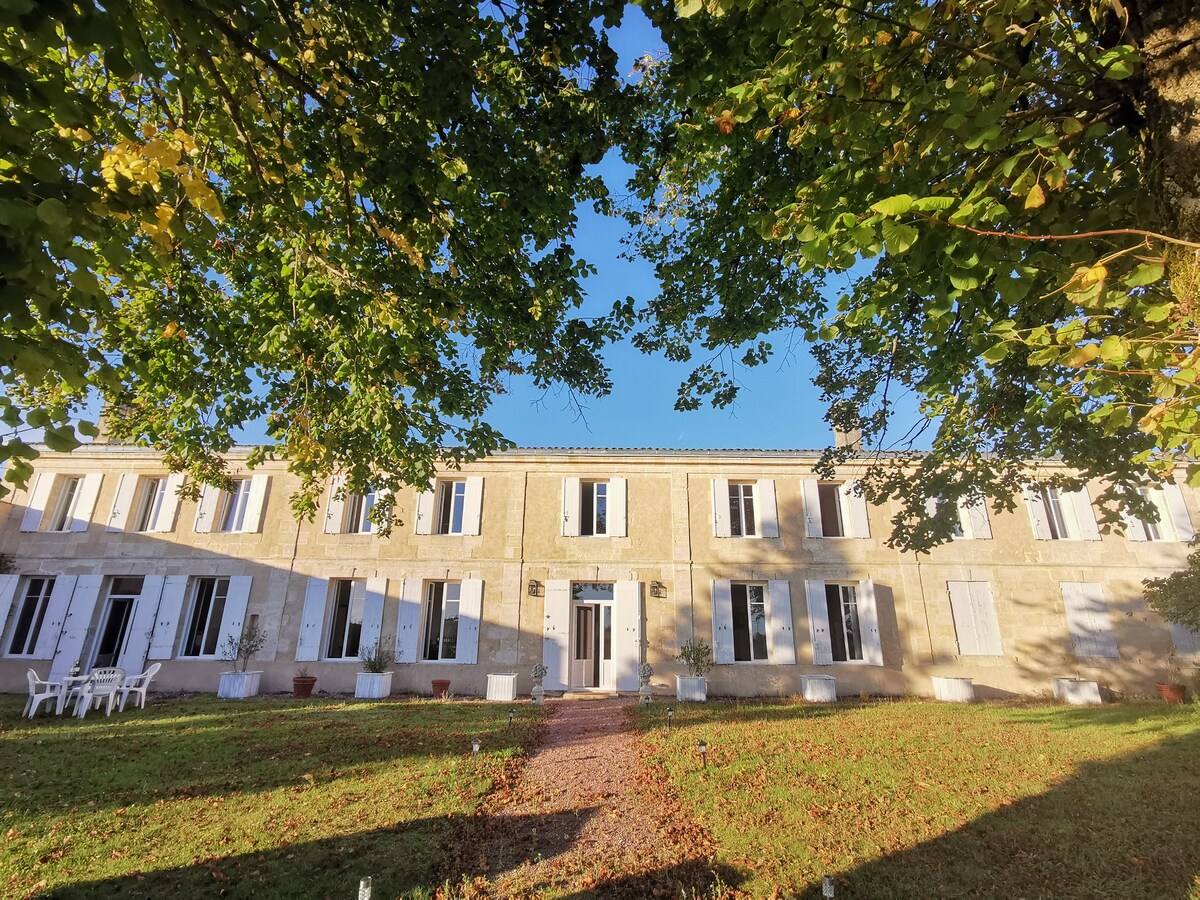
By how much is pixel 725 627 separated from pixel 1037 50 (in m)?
12.3

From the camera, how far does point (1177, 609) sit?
12039 mm

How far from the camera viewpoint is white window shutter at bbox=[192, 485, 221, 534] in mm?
14656

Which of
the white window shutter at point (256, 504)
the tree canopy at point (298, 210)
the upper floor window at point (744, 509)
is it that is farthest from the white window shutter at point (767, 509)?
the white window shutter at point (256, 504)

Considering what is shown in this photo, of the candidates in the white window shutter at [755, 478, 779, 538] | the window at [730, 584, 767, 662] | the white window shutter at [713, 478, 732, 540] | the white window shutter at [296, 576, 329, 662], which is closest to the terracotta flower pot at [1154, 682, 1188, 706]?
the window at [730, 584, 767, 662]

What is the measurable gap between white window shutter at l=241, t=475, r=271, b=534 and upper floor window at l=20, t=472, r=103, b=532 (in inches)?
162

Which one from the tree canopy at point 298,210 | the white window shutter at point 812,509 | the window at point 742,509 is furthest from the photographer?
the window at point 742,509

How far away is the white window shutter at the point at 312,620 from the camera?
44.7 feet

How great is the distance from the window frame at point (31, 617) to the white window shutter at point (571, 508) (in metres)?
13.1

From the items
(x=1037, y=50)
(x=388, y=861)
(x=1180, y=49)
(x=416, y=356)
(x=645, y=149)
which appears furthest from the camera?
(x=416, y=356)

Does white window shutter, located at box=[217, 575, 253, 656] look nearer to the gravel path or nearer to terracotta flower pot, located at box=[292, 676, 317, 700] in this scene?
terracotta flower pot, located at box=[292, 676, 317, 700]

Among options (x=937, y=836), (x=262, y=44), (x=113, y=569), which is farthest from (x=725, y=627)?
(x=113, y=569)

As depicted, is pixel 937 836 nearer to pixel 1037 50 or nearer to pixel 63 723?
pixel 1037 50

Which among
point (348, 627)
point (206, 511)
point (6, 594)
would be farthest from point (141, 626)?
point (348, 627)

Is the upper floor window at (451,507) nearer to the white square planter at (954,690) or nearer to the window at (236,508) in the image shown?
the window at (236,508)
